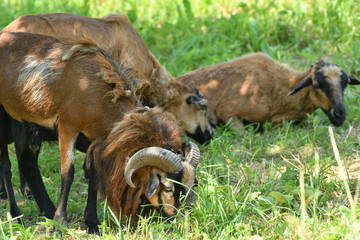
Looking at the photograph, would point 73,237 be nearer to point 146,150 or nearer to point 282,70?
point 146,150

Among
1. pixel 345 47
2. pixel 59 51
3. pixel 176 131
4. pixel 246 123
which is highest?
pixel 59 51

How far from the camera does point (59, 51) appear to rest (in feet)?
19.3

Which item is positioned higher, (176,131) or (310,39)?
(176,131)

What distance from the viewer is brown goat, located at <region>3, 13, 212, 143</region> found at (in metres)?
7.43

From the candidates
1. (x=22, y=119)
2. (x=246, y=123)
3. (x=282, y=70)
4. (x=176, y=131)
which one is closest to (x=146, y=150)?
(x=176, y=131)

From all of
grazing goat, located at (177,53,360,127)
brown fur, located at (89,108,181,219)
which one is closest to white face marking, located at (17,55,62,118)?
brown fur, located at (89,108,181,219)

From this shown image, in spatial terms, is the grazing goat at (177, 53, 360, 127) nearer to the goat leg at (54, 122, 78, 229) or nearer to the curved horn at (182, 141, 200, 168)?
the curved horn at (182, 141, 200, 168)

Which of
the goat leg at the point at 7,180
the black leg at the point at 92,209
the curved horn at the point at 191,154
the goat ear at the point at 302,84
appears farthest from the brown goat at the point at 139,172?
the goat ear at the point at 302,84

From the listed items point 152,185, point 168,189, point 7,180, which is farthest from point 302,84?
point 7,180

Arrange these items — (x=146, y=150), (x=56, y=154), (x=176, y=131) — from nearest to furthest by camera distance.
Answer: (x=146, y=150)
(x=176, y=131)
(x=56, y=154)

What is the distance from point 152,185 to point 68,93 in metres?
1.33

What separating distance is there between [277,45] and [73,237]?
23.1 ft

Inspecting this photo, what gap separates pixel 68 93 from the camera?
5.62 m

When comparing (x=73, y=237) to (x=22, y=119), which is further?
(x=22, y=119)
